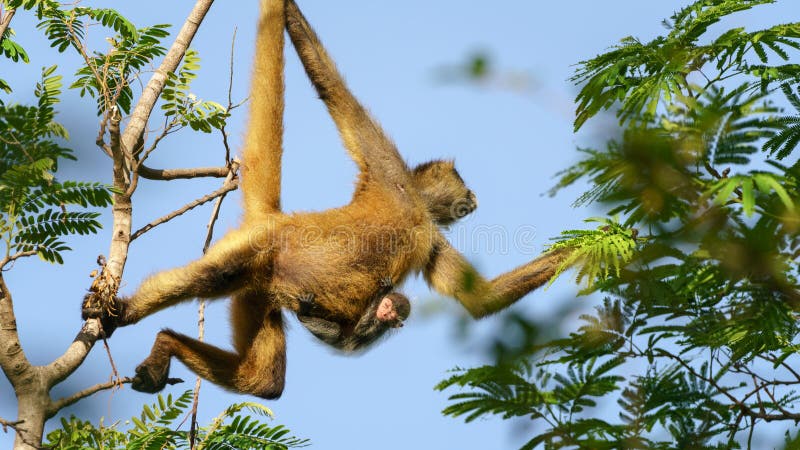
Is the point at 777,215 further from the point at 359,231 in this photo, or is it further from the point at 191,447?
the point at 359,231

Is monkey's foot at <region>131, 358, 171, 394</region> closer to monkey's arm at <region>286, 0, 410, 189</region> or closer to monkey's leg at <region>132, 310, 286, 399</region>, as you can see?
monkey's leg at <region>132, 310, 286, 399</region>

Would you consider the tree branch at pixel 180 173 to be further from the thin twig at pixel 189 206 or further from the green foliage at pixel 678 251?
the green foliage at pixel 678 251

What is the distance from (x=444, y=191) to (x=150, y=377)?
3.34 meters

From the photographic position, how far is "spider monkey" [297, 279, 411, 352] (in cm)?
745

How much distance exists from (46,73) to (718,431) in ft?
16.6

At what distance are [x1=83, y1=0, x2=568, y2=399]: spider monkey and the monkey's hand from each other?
0.25 m

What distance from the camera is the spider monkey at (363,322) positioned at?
24.4 ft

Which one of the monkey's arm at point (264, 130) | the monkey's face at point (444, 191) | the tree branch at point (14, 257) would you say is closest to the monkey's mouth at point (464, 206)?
the monkey's face at point (444, 191)

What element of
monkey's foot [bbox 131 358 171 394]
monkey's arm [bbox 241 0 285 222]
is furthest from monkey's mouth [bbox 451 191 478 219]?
monkey's foot [bbox 131 358 171 394]

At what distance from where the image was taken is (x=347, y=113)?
7859 mm

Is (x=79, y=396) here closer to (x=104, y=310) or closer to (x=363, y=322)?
(x=104, y=310)

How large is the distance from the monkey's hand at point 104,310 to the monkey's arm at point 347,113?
2.58 metres

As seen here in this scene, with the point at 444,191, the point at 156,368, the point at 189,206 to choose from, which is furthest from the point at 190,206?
the point at 444,191

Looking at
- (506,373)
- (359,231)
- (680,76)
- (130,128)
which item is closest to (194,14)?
(130,128)
